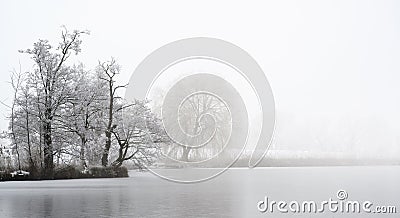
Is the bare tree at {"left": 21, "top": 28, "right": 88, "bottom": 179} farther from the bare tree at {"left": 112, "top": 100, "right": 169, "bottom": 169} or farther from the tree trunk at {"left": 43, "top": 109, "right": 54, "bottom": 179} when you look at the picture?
the bare tree at {"left": 112, "top": 100, "right": 169, "bottom": 169}

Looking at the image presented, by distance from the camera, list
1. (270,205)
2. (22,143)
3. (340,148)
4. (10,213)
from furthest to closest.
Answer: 1. (340,148)
2. (22,143)
3. (270,205)
4. (10,213)

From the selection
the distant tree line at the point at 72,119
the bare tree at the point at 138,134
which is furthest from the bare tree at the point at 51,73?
the bare tree at the point at 138,134

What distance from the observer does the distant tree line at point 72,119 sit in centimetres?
3203

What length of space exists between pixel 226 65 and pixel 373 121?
3106cm

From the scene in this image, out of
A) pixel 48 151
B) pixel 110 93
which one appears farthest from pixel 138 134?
pixel 48 151

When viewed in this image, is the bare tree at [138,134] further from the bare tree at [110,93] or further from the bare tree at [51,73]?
the bare tree at [51,73]

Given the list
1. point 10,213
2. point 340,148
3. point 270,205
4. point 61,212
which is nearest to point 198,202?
point 270,205

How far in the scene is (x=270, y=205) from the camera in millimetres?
14883

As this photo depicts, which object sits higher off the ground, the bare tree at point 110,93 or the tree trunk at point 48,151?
the bare tree at point 110,93

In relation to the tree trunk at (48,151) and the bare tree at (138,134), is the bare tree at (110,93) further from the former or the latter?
the tree trunk at (48,151)

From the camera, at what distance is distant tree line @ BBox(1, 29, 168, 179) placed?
32031mm

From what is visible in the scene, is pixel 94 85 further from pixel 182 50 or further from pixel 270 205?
pixel 270 205

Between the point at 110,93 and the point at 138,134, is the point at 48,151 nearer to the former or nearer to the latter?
the point at 110,93

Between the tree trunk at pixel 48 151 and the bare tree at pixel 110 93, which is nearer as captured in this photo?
the tree trunk at pixel 48 151
